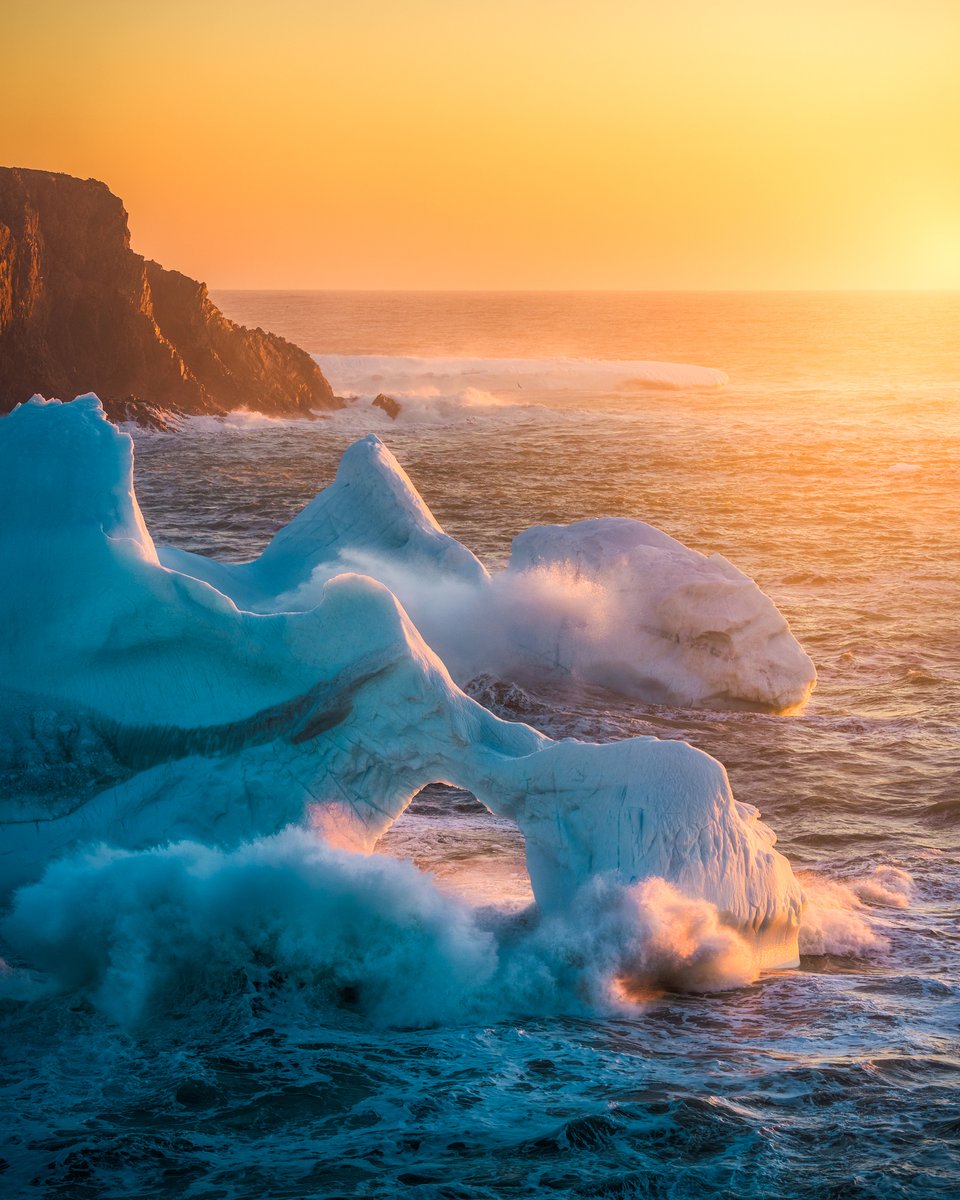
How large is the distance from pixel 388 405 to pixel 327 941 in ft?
160

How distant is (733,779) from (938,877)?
275 centimetres

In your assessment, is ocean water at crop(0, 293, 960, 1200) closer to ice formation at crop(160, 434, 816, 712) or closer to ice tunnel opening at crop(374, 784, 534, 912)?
ice tunnel opening at crop(374, 784, 534, 912)

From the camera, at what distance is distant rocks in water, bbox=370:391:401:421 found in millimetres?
55700

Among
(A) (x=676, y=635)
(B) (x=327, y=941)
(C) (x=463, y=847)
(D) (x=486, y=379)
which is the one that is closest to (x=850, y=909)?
(C) (x=463, y=847)

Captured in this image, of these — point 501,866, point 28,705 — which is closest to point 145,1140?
point 28,705

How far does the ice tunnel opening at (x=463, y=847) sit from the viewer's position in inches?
398

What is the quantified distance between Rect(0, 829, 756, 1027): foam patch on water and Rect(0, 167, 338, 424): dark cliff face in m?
39.1

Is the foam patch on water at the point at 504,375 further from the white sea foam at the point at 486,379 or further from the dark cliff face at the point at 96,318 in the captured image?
the dark cliff face at the point at 96,318

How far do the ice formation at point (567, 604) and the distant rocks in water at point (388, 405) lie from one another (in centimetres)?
3916

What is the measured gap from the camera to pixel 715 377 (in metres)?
80.7

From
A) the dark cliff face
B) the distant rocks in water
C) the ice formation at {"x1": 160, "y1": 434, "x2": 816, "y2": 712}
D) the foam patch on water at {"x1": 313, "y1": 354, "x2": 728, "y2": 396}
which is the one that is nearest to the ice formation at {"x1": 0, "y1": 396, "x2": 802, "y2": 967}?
the ice formation at {"x1": 160, "y1": 434, "x2": 816, "y2": 712}

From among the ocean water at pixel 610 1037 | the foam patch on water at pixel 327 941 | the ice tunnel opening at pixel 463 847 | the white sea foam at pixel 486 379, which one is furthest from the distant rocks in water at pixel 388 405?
the foam patch on water at pixel 327 941

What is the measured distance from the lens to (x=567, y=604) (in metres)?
16.8

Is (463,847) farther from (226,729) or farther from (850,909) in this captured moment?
(850,909)
